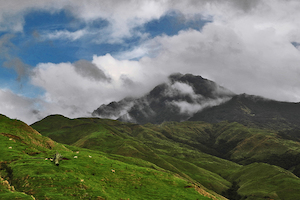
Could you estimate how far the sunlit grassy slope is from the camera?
134 feet

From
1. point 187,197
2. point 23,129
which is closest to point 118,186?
point 187,197

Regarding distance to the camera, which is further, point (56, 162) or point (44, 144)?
point (44, 144)

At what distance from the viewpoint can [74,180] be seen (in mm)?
45875

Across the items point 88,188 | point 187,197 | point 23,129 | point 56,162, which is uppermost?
point 23,129

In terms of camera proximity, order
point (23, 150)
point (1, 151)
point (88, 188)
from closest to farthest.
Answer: point (88, 188) < point (1, 151) < point (23, 150)

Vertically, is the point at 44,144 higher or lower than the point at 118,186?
higher

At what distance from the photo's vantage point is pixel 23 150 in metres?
64.6

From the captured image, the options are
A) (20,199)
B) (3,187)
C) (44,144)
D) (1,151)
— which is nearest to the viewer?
(20,199)

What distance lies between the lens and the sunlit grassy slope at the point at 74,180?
40.8 m

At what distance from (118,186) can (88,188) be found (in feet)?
35.4

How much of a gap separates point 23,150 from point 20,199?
124 ft

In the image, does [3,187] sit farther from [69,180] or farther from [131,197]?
[131,197]

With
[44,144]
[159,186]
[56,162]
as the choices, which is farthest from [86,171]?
[44,144]

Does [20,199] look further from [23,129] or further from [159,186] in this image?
[23,129]
